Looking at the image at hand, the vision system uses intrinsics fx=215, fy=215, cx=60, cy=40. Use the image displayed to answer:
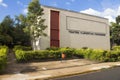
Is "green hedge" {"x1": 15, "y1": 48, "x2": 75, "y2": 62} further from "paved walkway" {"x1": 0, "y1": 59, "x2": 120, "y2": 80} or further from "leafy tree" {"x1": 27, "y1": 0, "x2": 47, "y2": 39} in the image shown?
"leafy tree" {"x1": 27, "y1": 0, "x2": 47, "y2": 39}

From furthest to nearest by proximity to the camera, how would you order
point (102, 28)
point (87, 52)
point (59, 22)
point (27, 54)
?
point (102, 28), point (59, 22), point (87, 52), point (27, 54)

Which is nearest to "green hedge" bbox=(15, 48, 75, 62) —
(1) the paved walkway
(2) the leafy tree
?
(1) the paved walkway

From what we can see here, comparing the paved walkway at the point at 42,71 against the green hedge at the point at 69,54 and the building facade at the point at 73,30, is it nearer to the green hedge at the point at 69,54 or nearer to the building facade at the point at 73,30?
the green hedge at the point at 69,54

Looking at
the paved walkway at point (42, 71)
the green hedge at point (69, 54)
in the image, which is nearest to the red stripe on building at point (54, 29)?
the green hedge at point (69, 54)

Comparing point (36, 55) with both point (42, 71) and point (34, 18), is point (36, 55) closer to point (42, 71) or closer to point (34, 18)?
point (42, 71)

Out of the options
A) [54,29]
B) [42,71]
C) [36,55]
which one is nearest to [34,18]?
[54,29]

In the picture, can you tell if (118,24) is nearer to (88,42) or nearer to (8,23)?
(88,42)

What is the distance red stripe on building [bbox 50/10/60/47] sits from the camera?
119 ft

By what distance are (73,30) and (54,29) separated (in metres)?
4.45

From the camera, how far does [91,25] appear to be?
4306 centimetres

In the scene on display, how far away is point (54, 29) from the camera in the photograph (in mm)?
36719

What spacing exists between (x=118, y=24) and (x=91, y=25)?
64.3 ft

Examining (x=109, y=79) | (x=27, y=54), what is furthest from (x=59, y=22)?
(x=109, y=79)

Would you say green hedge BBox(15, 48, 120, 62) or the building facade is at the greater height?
the building facade
